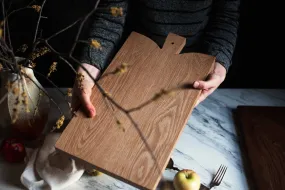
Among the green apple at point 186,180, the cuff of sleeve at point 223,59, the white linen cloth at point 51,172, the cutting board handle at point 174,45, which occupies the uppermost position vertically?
the cutting board handle at point 174,45

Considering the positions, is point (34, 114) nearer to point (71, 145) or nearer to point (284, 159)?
point (71, 145)

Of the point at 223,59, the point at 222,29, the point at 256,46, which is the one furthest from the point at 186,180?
the point at 256,46

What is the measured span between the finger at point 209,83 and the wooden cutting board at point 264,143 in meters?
0.21

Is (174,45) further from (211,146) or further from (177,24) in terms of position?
(211,146)

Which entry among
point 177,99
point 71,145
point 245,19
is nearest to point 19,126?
point 71,145

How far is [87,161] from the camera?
0.68 meters

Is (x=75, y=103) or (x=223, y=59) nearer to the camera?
(x=75, y=103)

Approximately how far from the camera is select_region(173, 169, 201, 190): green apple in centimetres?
83

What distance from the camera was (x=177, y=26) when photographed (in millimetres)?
1004

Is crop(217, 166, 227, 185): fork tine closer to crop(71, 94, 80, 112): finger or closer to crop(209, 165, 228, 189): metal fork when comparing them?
crop(209, 165, 228, 189): metal fork

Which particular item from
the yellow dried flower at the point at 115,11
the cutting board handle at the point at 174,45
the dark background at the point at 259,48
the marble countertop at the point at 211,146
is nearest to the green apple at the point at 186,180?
the marble countertop at the point at 211,146

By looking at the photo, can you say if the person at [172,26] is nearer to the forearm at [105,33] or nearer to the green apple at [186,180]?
the forearm at [105,33]

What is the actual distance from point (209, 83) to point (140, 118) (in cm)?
17

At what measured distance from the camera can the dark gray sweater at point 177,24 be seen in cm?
95
